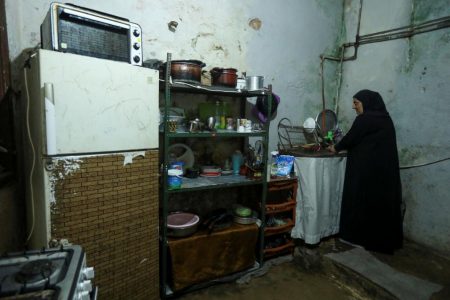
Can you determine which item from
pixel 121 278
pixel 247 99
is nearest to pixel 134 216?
pixel 121 278

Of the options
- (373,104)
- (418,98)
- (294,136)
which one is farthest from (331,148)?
(418,98)

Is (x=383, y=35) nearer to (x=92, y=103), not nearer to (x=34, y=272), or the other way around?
(x=92, y=103)

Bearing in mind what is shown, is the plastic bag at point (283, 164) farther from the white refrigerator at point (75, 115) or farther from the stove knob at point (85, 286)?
the stove knob at point (85, 286)

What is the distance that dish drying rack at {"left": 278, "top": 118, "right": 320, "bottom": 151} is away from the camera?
303cm

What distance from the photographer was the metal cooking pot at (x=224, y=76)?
84.6 inches

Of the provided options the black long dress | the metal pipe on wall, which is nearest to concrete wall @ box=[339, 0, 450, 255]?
the metal pipe on wall

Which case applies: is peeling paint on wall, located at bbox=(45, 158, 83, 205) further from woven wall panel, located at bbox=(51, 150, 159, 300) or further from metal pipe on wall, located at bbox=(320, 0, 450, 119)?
metal pipe on wall, located at bbox=(320, 0, 450, 119)

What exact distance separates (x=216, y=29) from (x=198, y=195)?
1.63 metres

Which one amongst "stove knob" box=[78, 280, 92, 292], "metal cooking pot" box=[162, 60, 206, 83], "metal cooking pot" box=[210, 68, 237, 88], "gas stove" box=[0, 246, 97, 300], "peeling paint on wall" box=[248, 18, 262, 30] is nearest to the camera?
"gas stove" box=[0, 246, 97, 300]

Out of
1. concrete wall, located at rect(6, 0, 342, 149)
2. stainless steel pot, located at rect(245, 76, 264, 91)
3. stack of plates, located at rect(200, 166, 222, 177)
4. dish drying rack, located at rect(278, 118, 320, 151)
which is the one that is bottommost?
stack of plates, located at rect(200, 166, 222, 177)

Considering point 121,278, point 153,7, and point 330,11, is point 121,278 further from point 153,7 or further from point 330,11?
point 330,11

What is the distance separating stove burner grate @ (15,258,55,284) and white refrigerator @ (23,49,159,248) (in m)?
0.57

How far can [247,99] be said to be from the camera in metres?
2.75

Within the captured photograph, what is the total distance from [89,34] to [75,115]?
487mm
